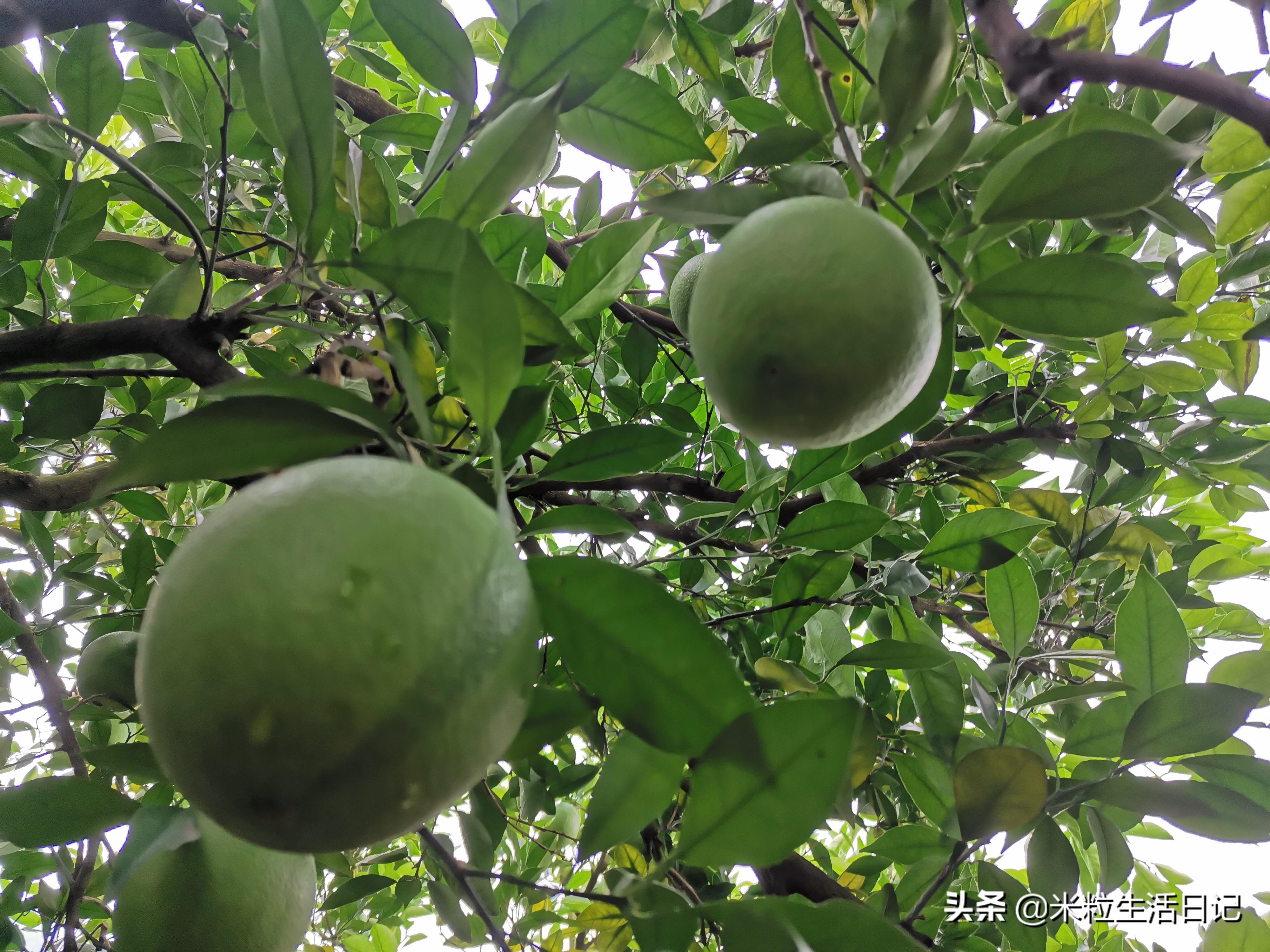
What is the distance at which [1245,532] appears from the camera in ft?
6.08

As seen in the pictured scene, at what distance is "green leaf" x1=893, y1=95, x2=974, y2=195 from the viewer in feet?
2.13

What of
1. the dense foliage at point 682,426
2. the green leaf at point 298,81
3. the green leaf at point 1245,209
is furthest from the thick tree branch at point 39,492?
the green leaf at point 1245,209

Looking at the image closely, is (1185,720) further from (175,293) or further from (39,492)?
(39,492)

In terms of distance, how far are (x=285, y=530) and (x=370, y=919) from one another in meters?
1.80

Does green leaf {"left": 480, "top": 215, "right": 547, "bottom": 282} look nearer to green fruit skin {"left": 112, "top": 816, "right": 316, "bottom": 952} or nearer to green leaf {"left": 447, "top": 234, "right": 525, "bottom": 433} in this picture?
green leaf {"left": 447, "top": 234, "right": 525, "bottom": 433}

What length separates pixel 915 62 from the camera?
0.65m

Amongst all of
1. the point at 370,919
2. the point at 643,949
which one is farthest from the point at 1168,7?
the point at 370,919

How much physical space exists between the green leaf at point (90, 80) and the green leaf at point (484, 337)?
81 cm

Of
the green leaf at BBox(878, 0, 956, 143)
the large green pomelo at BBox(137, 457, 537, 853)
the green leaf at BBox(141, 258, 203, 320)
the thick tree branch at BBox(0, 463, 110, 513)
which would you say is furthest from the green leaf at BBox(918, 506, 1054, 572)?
the thick tree branch at BBox(0, 463, 110, 513)

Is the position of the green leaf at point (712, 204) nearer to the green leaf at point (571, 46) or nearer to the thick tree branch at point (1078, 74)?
the green leaf at point (571, 46)

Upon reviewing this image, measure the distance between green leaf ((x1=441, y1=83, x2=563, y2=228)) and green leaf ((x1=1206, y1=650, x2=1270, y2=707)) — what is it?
97cm

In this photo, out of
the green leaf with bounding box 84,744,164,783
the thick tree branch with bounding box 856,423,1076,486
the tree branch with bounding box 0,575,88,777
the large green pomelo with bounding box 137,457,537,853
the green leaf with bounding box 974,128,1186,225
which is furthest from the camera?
the thick tree branch with bounding box 856,423,1076,486

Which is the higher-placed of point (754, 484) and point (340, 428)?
point (754, 484)

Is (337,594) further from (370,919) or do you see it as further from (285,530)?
(370,919)
